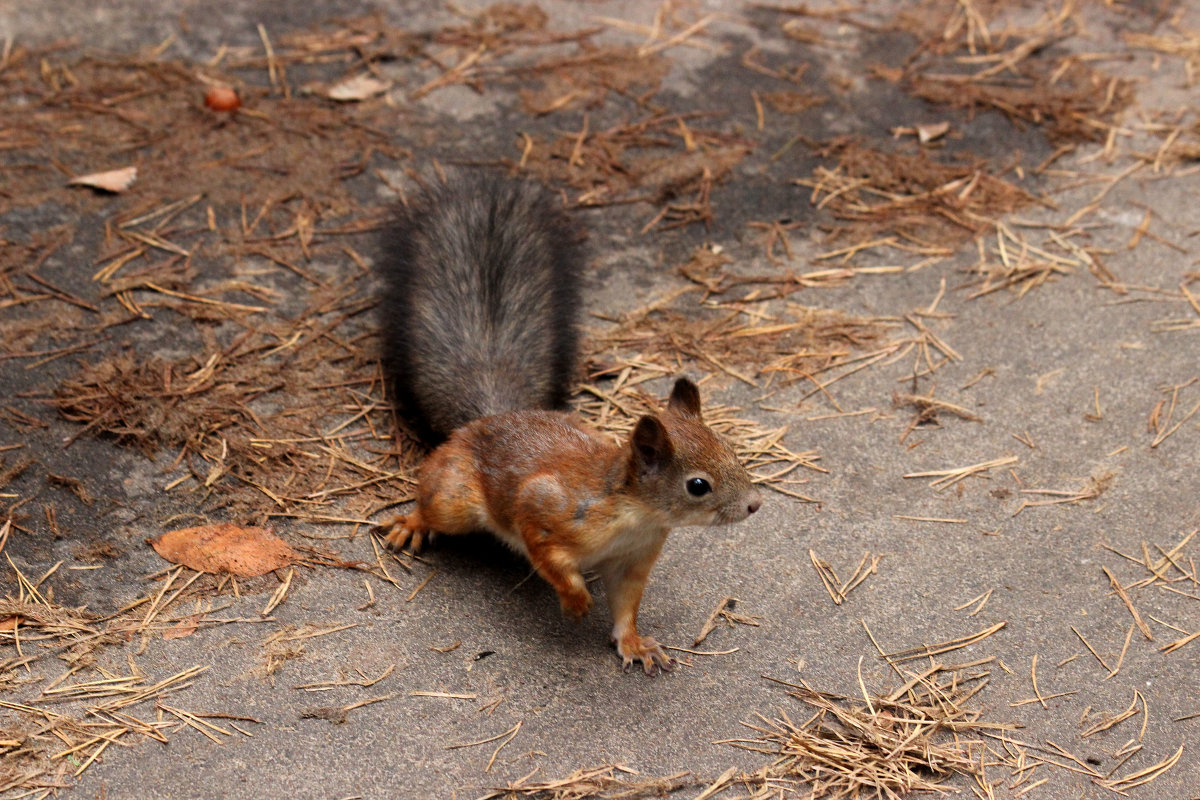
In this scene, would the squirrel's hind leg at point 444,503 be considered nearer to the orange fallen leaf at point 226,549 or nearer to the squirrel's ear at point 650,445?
the orange fallen leaf at point 226,549

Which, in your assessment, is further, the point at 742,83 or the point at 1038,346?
the point at 742,83

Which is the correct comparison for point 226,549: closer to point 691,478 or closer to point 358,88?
point 691,478

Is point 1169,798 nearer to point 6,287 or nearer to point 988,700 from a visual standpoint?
point 988,700

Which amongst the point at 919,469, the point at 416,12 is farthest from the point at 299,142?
the point at 919,469

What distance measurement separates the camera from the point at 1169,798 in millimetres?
2330

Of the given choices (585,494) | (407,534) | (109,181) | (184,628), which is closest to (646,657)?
(585,494)

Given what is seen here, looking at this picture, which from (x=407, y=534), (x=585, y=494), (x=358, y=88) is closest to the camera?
(x=585, y=494)

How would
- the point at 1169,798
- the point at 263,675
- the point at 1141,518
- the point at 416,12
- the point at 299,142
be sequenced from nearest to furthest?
the point at 1169,798
the point at 263,675
the point at 1141,518
the point at 299,142
the point at 416,12

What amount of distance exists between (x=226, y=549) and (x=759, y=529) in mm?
1367

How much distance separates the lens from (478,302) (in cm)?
320

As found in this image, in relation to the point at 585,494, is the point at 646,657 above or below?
below

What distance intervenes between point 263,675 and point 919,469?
1.83 meters

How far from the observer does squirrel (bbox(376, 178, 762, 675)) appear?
8.22 feet

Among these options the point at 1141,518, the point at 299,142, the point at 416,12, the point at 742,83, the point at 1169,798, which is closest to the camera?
the point at 1169,798
